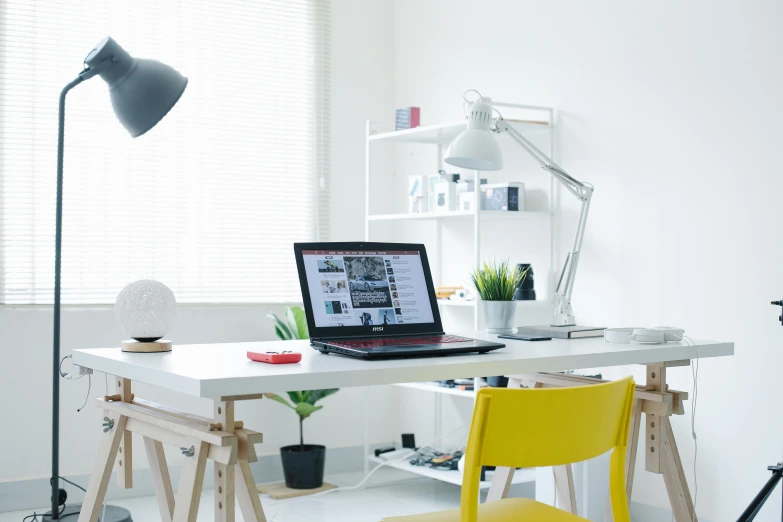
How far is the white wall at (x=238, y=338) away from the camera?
374 centimetres

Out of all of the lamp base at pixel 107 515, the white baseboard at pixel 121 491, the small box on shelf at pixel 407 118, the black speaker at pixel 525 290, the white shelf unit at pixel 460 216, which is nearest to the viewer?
the lamp base at pixel 107 515

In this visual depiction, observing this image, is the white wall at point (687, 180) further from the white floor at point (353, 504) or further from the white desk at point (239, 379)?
the white floor at point (353, 504)

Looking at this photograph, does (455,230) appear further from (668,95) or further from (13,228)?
(13,228)

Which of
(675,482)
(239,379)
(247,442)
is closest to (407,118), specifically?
(675,482)

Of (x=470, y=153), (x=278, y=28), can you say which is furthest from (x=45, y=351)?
(x=470, y=153)

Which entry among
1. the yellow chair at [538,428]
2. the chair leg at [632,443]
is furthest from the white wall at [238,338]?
the yellow chair at [538,428]

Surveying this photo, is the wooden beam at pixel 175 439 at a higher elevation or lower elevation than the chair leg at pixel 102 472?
higher

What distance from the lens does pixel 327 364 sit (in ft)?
6.02

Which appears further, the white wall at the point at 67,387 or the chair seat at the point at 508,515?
the white wall at the point at 67,387

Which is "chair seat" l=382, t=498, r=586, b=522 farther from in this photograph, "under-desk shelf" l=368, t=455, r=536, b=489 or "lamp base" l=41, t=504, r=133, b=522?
"lamp base" l=41, t=504, r=133, b=522

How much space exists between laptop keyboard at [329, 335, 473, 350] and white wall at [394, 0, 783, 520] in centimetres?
133

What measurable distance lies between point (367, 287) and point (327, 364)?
0.47 metres

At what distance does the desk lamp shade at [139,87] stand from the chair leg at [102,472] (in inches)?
31.3

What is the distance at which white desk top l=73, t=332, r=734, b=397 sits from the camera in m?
1.63
